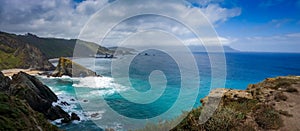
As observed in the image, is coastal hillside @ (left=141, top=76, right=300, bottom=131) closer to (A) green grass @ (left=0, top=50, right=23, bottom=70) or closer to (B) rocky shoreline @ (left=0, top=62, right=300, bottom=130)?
(B) rocky shoreline @ (left=0, top=62, right=300, bottom=130)

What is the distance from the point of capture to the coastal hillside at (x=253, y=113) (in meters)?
7.20

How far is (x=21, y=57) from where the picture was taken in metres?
89.4

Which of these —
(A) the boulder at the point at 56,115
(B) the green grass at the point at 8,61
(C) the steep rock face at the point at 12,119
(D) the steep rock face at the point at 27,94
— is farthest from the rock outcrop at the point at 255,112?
(B) the green grass at the point at 8,61

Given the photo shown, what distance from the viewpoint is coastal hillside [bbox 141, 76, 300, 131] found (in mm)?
7203

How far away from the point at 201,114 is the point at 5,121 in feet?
21.3

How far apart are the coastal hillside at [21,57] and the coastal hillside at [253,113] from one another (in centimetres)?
8352

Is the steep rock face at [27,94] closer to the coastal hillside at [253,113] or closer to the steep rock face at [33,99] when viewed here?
the steep rock face at [33,99]

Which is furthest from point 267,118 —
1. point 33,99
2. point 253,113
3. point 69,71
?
point 69,71

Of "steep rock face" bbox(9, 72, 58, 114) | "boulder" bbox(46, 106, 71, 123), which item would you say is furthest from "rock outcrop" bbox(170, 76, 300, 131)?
"steep rock face" bbox(9, 72, 58, 114)

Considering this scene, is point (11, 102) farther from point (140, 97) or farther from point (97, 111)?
point (140, 97)

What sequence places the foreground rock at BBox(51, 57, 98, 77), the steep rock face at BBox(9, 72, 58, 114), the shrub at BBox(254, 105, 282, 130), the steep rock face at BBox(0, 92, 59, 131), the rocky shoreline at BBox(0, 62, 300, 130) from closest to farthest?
the steep rock face at BBox(0, 92, 59, 131) → the rocky shoreline at BBox(0, 62, 300, 130) → the shrub at BBox(254, 105, 282, 130) → the steep rock face at BBox(9, 72, 58, 114) → the foreground rock at BBox(51, 57, 98, 77)

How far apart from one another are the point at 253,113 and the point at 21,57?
333 ft

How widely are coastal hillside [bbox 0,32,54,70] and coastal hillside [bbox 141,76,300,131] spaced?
83522 millimetres


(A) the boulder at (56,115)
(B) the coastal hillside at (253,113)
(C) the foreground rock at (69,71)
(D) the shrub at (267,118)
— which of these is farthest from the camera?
(C) the foreground rock at (69,71)
